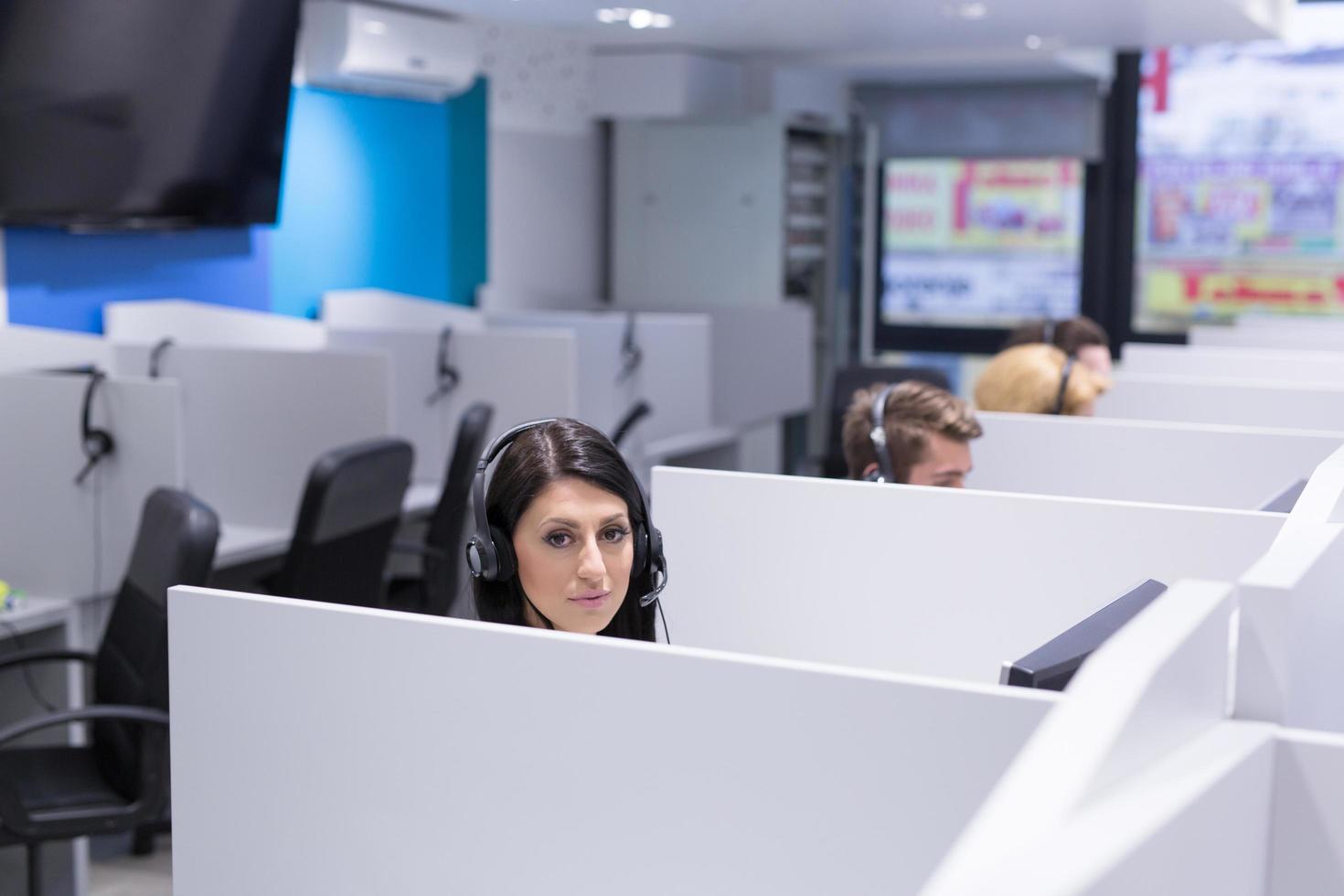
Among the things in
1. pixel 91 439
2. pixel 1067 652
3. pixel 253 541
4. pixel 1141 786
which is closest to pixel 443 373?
pixel 253 541

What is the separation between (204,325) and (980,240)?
4267mm

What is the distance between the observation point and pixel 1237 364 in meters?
3.95

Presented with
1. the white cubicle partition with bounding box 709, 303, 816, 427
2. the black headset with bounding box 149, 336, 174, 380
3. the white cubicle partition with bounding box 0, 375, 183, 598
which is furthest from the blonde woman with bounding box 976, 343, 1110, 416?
the white cubicle partition with bounding box 709, 303, 816, 427

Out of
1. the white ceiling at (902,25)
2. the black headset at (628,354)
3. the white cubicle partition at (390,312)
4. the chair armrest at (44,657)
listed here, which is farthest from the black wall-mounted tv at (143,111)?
the chair armrest at (44,657)

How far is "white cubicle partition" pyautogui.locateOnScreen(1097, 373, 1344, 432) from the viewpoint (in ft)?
10.2

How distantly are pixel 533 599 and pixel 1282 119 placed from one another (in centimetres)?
604

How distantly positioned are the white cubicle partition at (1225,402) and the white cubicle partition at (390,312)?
96.0 inches

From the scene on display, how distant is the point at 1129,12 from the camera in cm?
503

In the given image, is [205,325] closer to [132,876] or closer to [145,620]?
[132,876]

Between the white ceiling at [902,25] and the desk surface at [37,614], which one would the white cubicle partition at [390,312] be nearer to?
the white ceiling at [902,25]

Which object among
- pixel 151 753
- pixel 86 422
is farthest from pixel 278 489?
pixel 151 753

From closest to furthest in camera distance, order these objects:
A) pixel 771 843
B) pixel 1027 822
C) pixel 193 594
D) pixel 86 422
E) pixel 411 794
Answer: pixel 1027 822, pixel 771 843, pixel 411 794, pixel 193 594, pixel 86 422

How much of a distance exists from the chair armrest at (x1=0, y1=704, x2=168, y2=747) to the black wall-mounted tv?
183 cm

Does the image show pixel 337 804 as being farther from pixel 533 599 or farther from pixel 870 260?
pixel 870 260
